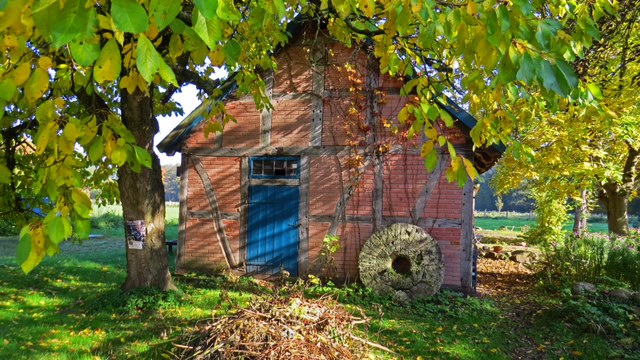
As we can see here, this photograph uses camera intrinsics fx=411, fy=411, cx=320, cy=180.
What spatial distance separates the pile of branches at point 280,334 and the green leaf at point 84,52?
8.20 ft

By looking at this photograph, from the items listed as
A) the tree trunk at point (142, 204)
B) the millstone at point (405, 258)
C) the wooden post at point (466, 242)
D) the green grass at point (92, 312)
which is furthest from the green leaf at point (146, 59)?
the wooden post at point (466, 242)

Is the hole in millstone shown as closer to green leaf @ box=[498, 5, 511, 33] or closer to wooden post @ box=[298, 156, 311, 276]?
wooden post @ box=[298, 156, 311, 276]

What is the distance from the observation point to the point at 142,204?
6645mm

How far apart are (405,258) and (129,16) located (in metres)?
7.69

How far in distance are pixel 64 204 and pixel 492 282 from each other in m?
10.5

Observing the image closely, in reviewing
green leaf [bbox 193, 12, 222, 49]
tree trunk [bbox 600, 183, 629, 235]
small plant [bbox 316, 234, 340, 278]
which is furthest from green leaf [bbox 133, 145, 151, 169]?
tree trunk [bbox 600, 183, 629, 235]

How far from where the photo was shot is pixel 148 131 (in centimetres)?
669

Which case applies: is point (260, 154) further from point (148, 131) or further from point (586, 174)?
point (586, 174)

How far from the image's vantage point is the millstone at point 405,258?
784 cm

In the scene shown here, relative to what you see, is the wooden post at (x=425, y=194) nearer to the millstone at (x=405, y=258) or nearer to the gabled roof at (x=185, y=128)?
the millstone at (x=405, y=258)

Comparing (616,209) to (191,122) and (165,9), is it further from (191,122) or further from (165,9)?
(165,9)

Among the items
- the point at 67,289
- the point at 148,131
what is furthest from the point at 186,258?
the point at 148,131

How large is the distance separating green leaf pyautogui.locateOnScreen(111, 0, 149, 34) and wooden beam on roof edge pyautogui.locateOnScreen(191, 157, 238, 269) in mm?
8248

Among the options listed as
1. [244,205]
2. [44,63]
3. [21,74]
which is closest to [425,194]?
[244,205]
